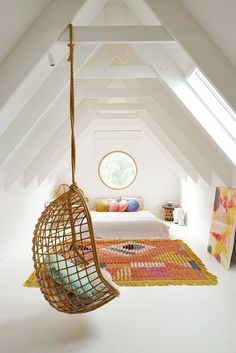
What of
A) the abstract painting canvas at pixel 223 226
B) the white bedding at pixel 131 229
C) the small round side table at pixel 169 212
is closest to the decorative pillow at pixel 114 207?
the small round side table at pixel 169 212

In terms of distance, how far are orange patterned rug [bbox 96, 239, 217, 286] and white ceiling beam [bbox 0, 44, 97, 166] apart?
6.55ft

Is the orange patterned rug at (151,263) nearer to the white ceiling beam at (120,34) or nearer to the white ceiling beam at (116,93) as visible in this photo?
the white ceiling beam at (120,34)

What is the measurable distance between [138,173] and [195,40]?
6104 mm

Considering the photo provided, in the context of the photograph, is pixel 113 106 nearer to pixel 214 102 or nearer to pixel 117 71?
pixel 117 71

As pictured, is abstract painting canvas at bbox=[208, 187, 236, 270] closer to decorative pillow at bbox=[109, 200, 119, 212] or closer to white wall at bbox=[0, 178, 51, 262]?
white wall at bbox=[0, 178, 51, 262]

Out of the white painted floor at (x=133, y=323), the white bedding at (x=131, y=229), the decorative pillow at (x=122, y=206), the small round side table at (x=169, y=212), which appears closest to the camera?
the white painted floor at (x=133, y=323)

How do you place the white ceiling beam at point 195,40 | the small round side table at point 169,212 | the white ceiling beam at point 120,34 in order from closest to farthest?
the white ceiling beam at point 195,40
the white ceiling beam at point 120,34
the small round side table at point 169,212

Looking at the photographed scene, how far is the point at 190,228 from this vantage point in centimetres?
716

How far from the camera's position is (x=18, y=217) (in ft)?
18.3

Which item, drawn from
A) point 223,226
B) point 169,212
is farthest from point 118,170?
point 223,226

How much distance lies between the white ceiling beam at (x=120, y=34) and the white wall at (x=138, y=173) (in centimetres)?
575

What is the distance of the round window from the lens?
869 cm

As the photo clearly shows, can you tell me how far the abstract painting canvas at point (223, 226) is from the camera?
427 cm

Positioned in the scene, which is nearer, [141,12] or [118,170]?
[141,12]
